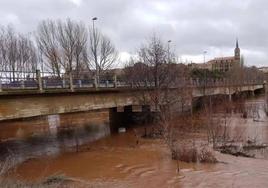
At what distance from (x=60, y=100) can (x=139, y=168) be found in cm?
1007

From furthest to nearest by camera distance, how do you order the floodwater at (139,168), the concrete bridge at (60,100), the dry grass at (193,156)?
the concrete bridge at (60,100)
the dry grass at (193,156)
the floodwater at (139,168)

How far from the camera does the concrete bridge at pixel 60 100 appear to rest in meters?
21.6

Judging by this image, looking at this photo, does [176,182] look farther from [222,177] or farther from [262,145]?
[262,145]

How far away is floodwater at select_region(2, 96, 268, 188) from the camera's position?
50.6ft

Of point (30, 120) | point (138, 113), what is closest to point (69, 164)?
point (138, 113)

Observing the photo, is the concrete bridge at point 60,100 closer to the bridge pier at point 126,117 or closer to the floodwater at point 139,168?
the bridge pier at point 126,117

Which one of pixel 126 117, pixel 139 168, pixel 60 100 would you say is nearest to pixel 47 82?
pixel 60 100

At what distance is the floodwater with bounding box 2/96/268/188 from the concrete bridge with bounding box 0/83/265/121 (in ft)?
10.4

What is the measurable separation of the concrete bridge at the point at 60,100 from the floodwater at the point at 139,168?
3.17 m

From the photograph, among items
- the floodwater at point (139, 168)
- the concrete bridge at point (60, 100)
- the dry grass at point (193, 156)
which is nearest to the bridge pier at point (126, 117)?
the concrete bridge at point (60, 100)

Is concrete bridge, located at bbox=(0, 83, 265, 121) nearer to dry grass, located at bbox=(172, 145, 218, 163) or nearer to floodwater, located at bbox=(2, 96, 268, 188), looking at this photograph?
floodwater, located at bbox=(2, 96, 268, 188)

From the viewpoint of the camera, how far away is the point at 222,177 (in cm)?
1586

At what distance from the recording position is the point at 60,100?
25922 mm

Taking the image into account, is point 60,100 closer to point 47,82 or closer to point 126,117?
point 47,82
